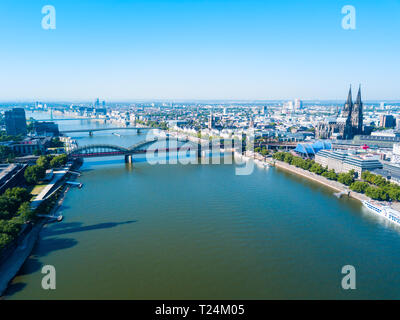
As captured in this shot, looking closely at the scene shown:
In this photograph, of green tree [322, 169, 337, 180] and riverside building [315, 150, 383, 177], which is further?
riverside building [315, 150, 383, 177]

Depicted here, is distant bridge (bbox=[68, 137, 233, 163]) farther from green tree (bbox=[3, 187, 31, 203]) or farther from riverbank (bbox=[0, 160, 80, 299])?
riverbank (bbox=[0, 160, 80, 299])

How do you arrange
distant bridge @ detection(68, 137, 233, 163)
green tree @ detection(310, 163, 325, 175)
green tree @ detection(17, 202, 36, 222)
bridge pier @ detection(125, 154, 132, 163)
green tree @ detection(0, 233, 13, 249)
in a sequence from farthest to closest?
bridge pier @ detection(125, 154, 132, 163)
distant bridge @ detection(68, 137, 233, 163)
green tree @ detection(310, 163, 325, 175)
green tree @ detection(17, 202, 36, 222)
green tree @ detection(0, 233, 13, 249)

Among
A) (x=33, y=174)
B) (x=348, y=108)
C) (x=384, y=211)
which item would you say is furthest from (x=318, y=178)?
(x=348, y=108)

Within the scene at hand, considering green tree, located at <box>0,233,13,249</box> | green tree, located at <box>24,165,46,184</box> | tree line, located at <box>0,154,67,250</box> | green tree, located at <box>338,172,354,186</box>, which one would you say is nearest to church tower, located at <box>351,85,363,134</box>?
green tree, located at <box>338,172,354,186</box>

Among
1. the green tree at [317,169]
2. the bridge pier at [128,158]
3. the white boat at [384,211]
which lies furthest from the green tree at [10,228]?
the green tree at [317,169]

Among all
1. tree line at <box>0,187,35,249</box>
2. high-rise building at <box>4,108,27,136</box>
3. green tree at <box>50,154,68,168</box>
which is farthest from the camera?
high-rise building at <box>4,108,27,136</box>

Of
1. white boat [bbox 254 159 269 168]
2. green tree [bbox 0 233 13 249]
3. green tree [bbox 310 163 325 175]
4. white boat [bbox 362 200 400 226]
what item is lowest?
white boat [bbox 362 200 400 226]

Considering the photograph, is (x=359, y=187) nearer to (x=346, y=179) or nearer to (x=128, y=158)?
(x=346, y=179)
